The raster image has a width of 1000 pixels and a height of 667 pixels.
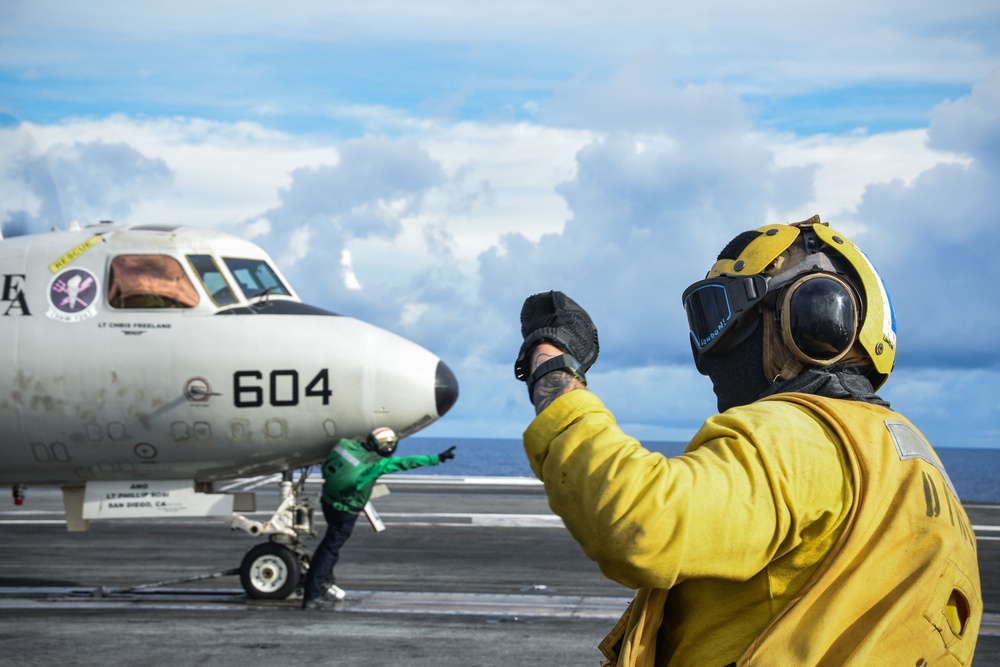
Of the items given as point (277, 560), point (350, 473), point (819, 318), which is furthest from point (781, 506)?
point (277, 560)

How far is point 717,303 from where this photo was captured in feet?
8.48

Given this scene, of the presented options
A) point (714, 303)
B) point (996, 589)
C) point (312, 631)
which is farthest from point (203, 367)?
point (996, 589)

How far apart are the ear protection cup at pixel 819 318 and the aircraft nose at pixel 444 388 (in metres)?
8.41

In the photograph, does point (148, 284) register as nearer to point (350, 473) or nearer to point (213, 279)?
point (213, 279)

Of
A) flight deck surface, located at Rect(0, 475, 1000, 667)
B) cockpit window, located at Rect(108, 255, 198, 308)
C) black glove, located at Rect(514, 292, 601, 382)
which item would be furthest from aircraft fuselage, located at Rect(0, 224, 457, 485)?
black glove, located at Rect(514, 292, 601, 382)

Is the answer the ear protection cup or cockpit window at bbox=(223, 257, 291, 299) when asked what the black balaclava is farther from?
cockpit window at bbox=(223, 257, 291, 299)

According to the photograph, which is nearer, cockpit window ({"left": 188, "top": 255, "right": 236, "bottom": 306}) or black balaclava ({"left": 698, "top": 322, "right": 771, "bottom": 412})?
black balaclava ({"left": 698, "top": 322, "right": 771, "bottom": 412})

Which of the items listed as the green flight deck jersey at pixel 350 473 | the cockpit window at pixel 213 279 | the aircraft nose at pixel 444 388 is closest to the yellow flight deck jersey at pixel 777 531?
the aircraft nose at pixel 444 388

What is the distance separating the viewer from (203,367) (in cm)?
1052

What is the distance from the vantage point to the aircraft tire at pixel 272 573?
452 inches

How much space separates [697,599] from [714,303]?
738 mm

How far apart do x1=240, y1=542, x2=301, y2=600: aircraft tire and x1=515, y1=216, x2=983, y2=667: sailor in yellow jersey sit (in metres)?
9.59

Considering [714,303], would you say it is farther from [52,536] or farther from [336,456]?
[52,536]

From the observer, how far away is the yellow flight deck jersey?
1952 millimetres
